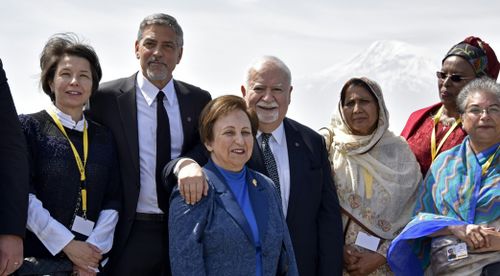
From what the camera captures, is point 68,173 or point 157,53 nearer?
point 68,173

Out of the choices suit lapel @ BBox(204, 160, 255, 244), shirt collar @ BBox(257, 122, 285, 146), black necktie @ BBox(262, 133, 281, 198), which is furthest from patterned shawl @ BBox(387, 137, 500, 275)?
suit lapel @ BBox(204, 160, 255, 244)

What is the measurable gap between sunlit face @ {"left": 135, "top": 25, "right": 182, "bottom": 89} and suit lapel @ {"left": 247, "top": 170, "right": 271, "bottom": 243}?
119cm

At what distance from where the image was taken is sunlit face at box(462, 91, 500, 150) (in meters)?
4.65

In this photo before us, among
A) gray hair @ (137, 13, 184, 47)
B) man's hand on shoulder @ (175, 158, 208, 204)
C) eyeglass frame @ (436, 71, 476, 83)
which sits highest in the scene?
gray hair @ (137, 13, 184, 47)

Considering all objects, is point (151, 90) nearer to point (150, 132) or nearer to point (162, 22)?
point (150, 132)

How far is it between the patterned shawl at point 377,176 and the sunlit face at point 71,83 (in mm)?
1983

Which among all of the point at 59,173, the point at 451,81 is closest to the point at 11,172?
the point at 59,173

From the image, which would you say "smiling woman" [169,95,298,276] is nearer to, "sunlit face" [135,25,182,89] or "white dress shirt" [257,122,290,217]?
"white dress shirt" [257,122,290,217]

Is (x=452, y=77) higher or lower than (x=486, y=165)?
higher

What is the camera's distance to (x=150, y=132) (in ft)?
15.3

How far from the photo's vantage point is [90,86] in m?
4.44

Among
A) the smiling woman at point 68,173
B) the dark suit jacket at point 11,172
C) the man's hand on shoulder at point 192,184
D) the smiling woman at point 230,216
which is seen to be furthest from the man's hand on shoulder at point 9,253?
the man's hand on shoulder at point 192,184

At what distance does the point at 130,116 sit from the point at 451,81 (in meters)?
2.71

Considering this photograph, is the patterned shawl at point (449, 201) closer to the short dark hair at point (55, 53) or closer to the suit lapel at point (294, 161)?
the suit lapel at point (294, 161)
